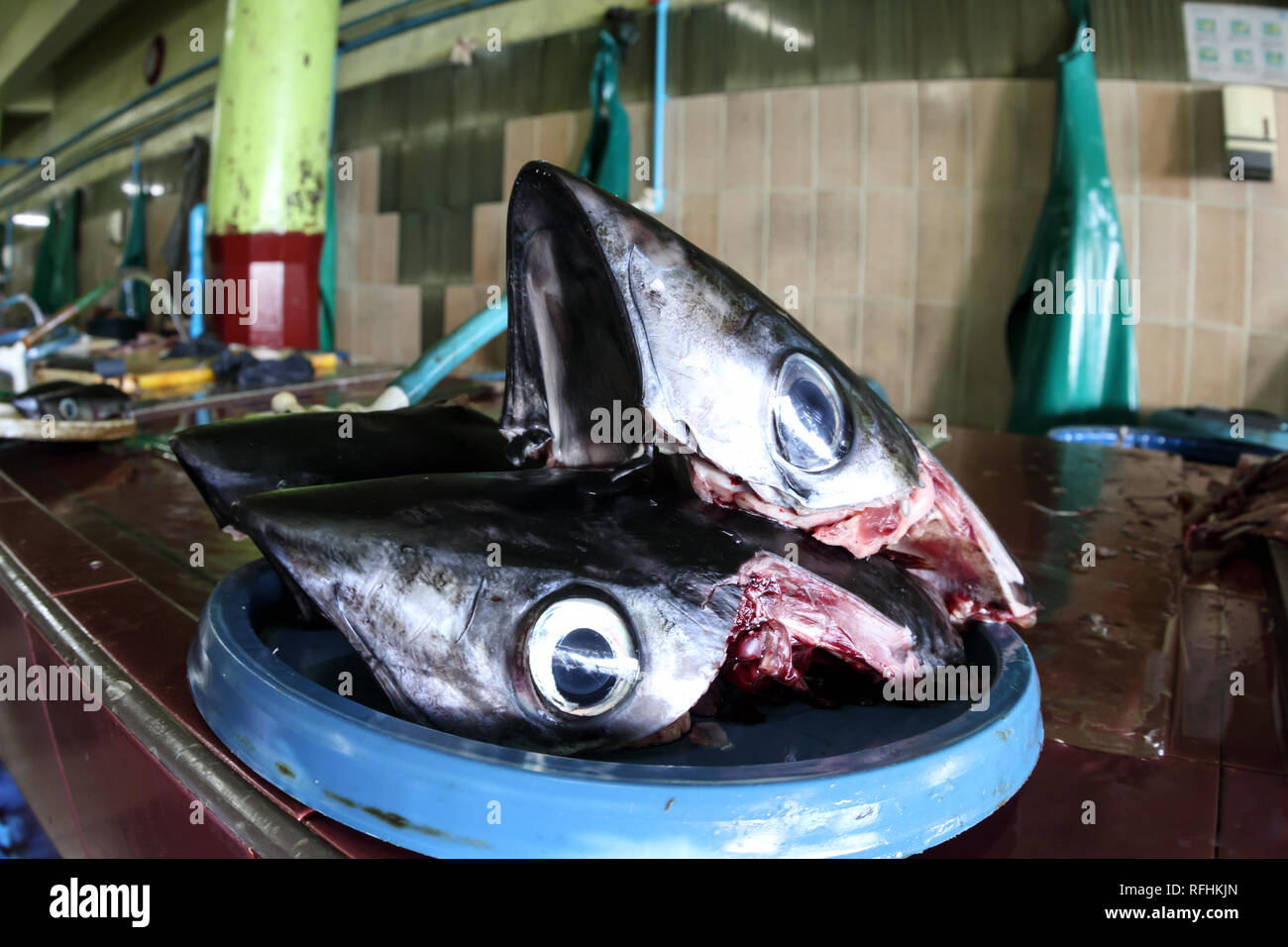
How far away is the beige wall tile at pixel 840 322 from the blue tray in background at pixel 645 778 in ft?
12.8

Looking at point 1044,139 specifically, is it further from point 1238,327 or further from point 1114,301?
point 1238,327

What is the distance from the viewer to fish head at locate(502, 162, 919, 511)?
2.25 feet

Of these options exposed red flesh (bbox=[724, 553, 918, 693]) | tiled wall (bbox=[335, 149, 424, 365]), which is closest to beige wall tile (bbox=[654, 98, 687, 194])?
tiled wall (bbox=[335, 149, 424, 365])

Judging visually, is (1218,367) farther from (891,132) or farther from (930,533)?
(930,533)

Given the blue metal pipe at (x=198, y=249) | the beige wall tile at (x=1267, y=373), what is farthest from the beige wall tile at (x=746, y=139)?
the blue metal pipe at (x=198, y=249)

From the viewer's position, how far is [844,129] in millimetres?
4391

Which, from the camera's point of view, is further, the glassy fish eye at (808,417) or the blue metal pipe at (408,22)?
the blue metal pipe at (408,22)

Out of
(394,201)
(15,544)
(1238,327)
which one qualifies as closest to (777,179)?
(1238,327)

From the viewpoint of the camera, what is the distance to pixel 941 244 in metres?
4.23

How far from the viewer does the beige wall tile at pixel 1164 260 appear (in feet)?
12.6

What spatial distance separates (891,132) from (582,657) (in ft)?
14.0
